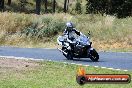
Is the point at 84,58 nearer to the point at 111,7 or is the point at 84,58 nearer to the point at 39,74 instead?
the point at 39,74

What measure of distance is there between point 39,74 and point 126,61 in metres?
5.47

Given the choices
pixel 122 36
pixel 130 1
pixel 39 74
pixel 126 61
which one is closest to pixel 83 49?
pixel 126 61

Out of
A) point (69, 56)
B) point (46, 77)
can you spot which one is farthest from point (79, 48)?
point (46, 77)

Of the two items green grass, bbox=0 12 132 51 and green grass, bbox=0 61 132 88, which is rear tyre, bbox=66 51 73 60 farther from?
green grass, bbox=0 12 132 51

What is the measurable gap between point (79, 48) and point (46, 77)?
5.19m

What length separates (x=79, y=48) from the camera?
17156 mm

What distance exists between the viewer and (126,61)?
17.0 m

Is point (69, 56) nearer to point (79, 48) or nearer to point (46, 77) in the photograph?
point (79, 48)

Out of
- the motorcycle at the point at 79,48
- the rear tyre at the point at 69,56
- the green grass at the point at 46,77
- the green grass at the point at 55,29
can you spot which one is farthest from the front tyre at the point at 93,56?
the green grass at the point at 55,29

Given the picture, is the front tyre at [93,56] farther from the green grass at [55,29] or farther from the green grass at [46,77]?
the green grass at [55,29]

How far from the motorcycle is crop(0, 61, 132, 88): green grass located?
1999 millimetres

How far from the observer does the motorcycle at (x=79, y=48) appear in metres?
16.9

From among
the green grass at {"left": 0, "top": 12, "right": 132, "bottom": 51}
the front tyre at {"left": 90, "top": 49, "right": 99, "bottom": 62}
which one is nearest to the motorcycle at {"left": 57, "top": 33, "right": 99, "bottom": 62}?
the front tyre at {"left": 90, "top": 49, "right": 99, "bottom": 62}

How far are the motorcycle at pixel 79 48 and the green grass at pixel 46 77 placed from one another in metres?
2.00
